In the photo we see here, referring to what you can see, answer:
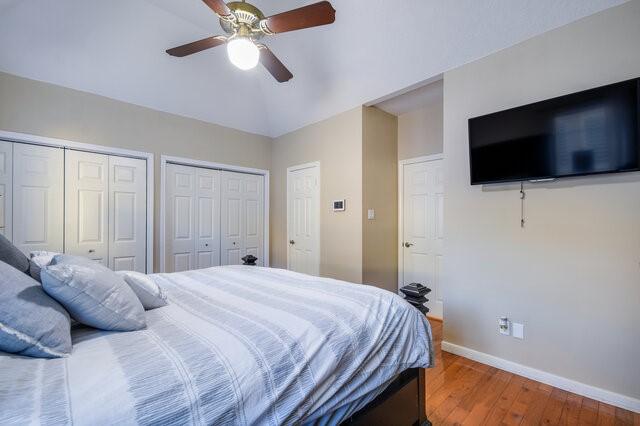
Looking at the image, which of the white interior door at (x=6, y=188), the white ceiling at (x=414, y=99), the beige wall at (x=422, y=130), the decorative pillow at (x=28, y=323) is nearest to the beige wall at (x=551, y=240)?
the white ceiling at (x=414, y=99)

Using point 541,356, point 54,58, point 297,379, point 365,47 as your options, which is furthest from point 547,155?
point 54,58

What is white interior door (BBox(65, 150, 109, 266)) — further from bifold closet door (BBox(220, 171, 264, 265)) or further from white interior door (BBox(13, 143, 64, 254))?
bifold closet door (BBox(220, 171, 264, 265))

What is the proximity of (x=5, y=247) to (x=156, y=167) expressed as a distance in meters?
2.62

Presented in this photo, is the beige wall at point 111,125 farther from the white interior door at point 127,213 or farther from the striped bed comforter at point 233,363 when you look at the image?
the striped bed comforter at point 233,363

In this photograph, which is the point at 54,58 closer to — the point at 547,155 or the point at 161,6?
the point at 161,6

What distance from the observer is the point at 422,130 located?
3.68m

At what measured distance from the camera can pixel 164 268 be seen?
355 cm

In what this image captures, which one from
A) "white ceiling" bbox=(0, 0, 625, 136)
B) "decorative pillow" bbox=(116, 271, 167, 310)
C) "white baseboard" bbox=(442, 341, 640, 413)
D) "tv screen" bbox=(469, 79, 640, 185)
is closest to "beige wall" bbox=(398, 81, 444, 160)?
"white ceiling" bbox=(0, 0, 625, 136)

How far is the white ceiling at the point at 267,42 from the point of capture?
2.28m

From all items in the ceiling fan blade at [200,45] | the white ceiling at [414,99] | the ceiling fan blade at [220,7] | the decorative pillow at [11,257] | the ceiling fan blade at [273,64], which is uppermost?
the white ceiling at [414,99]

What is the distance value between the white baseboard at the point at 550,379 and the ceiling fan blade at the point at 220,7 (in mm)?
3178

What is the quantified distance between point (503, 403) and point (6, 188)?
4.47m

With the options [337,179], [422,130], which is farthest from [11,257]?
[422,130]

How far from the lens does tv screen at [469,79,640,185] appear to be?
178 cm
